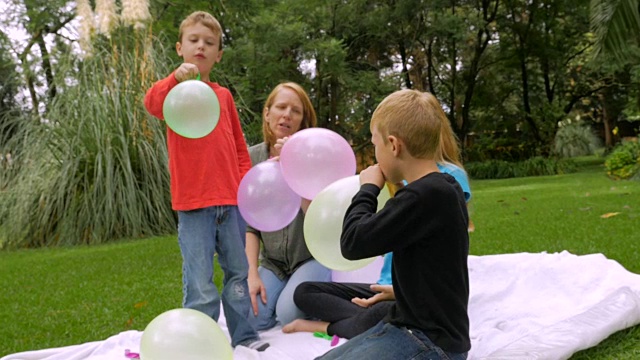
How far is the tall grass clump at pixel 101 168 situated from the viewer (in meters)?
7.12

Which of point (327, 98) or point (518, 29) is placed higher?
point (518, 29)

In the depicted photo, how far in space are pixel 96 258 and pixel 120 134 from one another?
1880 mm

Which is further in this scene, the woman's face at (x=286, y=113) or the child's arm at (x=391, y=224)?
the woman's face at (x=286, y=113)

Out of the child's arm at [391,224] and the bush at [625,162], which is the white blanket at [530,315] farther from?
the bush at [625,162]

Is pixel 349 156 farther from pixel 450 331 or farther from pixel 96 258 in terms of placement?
pixel 96 258

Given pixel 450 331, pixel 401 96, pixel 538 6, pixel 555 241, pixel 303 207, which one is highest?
pixel 538 6

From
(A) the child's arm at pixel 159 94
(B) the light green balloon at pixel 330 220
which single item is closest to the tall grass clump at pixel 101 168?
(A) the child's arm at pixel 159 94

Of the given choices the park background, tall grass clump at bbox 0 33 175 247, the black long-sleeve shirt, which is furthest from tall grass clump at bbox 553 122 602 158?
the black long-sleeve shirt

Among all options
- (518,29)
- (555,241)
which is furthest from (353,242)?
(518,29)

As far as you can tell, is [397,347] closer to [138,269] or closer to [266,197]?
[266,197]

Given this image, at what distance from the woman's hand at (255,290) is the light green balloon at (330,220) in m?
0.97

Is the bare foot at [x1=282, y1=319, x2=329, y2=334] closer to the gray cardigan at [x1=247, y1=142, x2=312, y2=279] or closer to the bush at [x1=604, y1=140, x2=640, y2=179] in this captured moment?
the gray cardigan at [x1=247, y1=142, x2=312, y2=279]

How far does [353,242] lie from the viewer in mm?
1922

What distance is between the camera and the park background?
7184 mm
